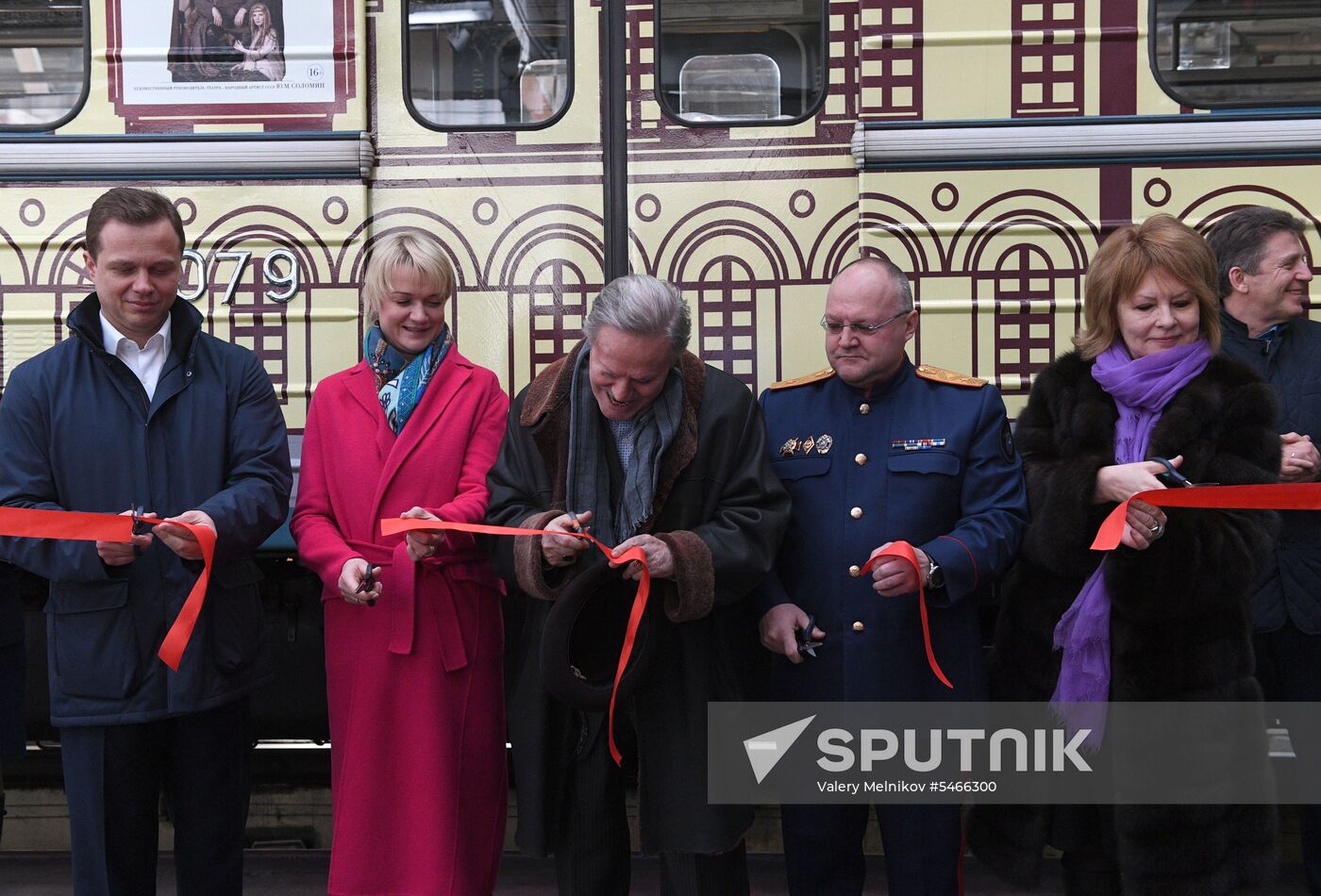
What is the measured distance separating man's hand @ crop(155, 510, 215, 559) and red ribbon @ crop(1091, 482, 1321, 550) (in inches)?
80.0

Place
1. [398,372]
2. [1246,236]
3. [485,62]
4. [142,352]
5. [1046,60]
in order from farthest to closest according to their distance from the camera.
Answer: [485,62], [1046,60], [1246,236], [398,372], [142,352]

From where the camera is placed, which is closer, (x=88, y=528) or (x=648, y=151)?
(x=88, y=528)

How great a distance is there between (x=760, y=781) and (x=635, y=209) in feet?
5.83

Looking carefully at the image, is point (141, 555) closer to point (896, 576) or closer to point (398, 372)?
point (398, 372)

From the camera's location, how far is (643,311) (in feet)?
8.93

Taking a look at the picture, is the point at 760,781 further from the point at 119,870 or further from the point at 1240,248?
the point at 1240,248

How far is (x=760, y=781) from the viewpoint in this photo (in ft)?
A: 9.74

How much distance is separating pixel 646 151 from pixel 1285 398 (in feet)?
6.39

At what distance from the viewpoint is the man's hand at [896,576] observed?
2746 mm

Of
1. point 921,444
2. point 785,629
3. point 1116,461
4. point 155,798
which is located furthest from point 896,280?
point 155,798

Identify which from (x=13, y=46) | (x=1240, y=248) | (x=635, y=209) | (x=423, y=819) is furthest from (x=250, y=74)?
(x=1240, y=248)

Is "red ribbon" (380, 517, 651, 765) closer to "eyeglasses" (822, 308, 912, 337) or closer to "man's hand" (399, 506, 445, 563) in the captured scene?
"man's hand" (399, 506, 445, 563)

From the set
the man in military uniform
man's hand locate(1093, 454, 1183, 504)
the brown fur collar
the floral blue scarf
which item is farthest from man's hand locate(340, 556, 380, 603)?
man's hand locate(1093, 454, 1183, 504)

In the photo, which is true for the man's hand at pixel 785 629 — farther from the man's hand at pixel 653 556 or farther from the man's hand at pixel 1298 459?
the man's hand at pixel 1298 459
